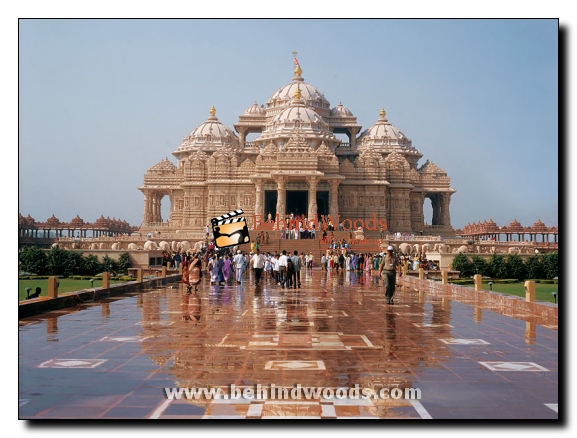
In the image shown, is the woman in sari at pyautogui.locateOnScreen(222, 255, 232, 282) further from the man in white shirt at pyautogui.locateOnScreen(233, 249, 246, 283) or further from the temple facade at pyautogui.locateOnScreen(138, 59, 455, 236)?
the temple facade at pyautogui.locateOnScreen(138, 59, 455, 236)

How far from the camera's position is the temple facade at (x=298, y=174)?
63312 millimetres

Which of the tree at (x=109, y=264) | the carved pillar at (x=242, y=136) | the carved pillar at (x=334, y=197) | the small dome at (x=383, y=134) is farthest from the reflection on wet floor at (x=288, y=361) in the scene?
the carved pillar at (x=242, y=136)

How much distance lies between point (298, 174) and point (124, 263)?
26.8 metres

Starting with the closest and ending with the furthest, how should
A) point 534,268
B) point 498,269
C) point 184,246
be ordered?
point 534,268, point 498,269, point 184,246

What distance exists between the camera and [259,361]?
957 centimetres

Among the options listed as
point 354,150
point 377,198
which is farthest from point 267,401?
point 354,150

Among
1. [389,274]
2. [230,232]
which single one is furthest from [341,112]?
[389,274]

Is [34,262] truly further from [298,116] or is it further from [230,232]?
[298,116]

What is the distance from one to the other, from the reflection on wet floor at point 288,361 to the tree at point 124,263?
1946cm

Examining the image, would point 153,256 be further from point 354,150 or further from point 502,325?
point 354,150

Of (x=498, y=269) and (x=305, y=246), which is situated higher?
(x=305, y=246)

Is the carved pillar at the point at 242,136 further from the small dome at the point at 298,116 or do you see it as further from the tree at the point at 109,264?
the tree at the point at 109,264

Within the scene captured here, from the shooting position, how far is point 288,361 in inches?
377

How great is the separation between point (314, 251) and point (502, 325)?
3471cm
